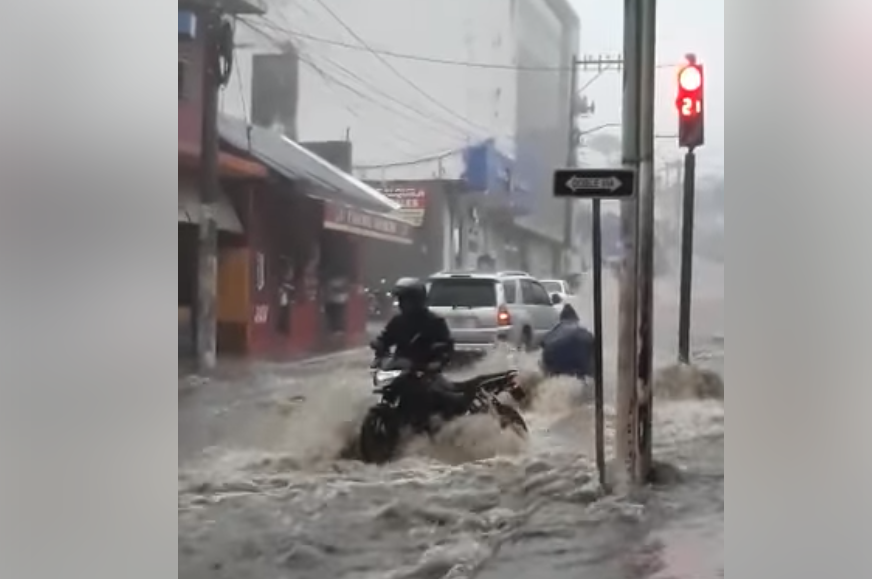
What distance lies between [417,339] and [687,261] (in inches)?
30.0

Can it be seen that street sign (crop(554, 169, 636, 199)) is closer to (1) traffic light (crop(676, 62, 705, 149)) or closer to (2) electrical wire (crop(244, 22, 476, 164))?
(1) traffic light (crop(676, 62, 705, 149))

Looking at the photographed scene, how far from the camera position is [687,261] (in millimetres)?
2543

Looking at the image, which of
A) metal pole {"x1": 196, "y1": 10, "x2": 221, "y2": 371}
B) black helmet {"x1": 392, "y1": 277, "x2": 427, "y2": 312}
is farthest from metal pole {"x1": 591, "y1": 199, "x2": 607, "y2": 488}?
metal pole {"x1": 196, "y1": 10, "x2": 221, "y2": 371}

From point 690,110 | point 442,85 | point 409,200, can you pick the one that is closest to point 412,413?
point 409,200

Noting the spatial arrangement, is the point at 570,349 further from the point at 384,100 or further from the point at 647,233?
the point at 384,100

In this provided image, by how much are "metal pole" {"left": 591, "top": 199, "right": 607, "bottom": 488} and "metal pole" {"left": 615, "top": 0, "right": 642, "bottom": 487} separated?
4 centimetres

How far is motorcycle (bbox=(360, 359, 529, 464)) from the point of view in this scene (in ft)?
8.19

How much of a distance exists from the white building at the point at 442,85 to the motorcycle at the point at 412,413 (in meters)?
0.35

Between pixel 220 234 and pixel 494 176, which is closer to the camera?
pixel 220 234

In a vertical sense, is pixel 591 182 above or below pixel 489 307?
above
